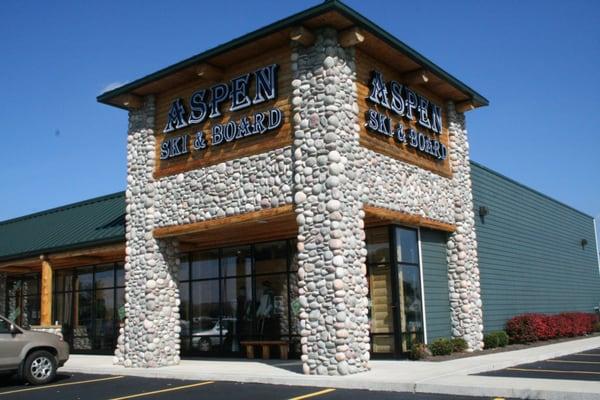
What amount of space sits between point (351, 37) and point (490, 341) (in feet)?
33.1

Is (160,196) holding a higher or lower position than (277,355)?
higher

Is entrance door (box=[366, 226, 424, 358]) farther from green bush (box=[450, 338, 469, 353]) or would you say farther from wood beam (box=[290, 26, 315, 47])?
wood beam (box=[290, 26, 315, 47])

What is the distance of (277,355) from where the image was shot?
18594 millimetres

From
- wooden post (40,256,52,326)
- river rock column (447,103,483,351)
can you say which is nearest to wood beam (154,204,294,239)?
river rock column (447,103,483,351)

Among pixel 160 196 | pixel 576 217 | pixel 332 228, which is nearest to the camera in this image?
pixel 332 228

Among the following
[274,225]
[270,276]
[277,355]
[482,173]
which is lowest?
[277,355]

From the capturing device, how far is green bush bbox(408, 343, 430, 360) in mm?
16016

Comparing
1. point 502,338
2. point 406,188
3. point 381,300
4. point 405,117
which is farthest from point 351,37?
point 502,338

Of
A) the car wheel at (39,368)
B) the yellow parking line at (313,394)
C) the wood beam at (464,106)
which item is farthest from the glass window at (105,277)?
the yellow parking line at (313,394)

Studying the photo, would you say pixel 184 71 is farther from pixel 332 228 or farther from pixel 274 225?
pixel 332 228

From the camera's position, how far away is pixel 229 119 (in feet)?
53.9

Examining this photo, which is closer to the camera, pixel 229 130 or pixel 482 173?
pixel 229 130

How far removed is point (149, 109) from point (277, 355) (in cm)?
788

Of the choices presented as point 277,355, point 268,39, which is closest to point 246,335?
point 277,355
